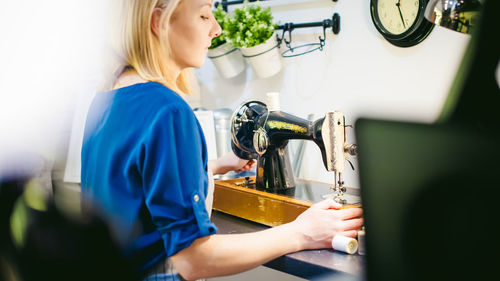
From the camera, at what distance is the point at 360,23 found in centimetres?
175

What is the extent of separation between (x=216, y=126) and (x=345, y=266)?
1.31 meters

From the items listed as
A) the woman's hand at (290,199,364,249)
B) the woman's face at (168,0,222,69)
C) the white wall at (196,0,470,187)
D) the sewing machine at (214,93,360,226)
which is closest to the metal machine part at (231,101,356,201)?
the sewing machine at (214,93,360,226)

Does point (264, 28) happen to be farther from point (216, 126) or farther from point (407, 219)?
point (407, 219)

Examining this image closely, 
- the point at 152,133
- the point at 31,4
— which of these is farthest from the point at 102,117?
the point at 31,4

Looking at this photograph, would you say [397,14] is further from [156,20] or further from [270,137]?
[156,20]

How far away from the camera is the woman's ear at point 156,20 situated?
913 mm

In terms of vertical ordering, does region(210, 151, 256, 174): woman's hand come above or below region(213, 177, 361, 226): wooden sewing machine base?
above

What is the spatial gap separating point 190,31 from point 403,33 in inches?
36.7

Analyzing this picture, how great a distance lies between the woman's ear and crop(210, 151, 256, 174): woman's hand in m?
0.72

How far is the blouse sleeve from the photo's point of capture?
0.77 metres

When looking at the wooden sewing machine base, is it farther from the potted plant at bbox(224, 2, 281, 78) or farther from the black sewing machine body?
the potted plant at bbox(224, 2, 281, 78)

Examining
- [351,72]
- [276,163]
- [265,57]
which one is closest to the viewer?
[276,163]

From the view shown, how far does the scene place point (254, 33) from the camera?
6.11 ft

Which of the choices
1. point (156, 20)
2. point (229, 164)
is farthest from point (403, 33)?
point (156, 20)
